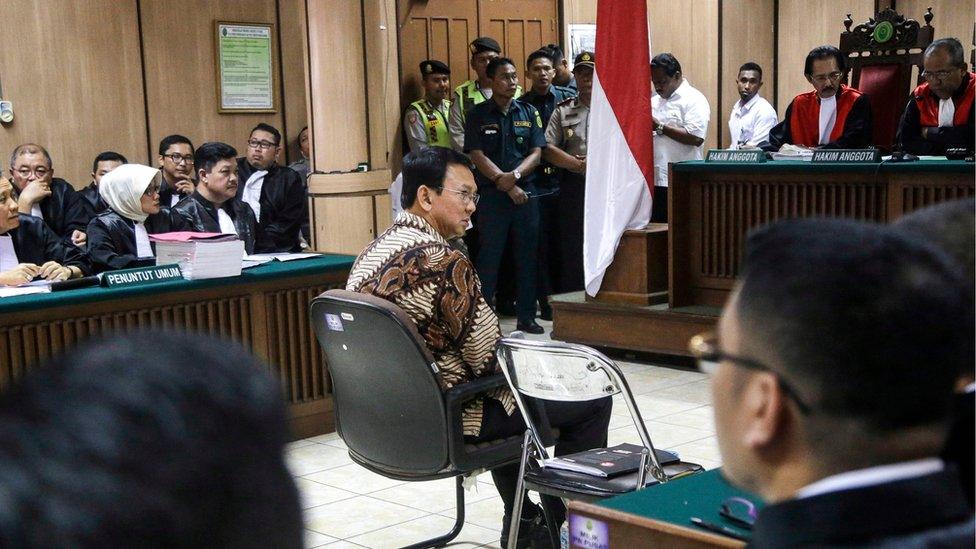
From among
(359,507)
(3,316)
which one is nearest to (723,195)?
(359,507)

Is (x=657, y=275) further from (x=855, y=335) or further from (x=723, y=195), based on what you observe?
(x=855, y=335)

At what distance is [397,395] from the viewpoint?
3.16 meters

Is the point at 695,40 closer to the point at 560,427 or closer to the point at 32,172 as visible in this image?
the point at 32,172

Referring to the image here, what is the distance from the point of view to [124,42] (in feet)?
24.4

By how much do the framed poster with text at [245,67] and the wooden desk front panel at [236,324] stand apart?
348cm

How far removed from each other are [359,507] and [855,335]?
3.22 m

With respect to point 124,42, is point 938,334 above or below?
below

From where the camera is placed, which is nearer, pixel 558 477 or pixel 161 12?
pixel 558 477

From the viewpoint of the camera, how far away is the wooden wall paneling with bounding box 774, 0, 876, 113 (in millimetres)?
9516

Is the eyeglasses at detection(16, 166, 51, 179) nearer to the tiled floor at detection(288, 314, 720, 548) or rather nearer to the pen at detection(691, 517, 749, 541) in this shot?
the tiled floor at detection(288, 314, 720, 548)

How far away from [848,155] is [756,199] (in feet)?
1.77

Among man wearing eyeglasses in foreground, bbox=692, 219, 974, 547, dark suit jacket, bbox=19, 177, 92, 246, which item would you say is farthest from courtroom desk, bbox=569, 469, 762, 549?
dark suit jacket, bbox=19, 177, 92, 246

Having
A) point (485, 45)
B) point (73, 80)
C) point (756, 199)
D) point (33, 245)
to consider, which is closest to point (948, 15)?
point (485, 45)

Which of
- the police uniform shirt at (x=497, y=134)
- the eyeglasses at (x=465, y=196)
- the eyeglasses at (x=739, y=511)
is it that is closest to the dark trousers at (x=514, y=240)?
the police uniform shirt at (x=497, y=134)
